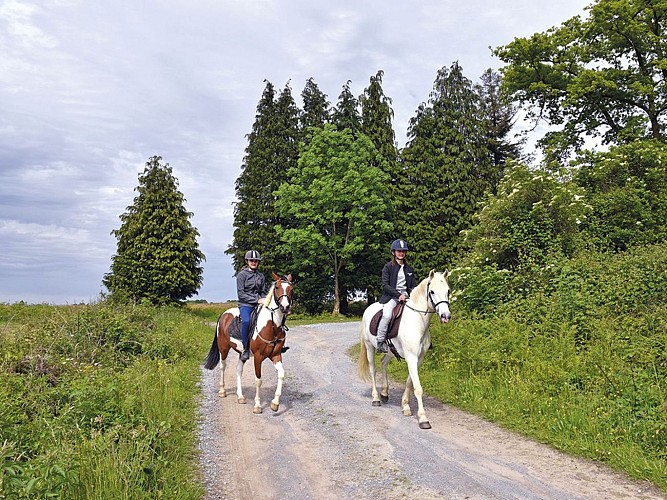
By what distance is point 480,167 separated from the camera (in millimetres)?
40656

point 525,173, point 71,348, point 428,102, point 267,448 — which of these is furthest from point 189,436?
point 428,102

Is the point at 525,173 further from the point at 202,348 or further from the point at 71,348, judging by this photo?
the point at 71,348

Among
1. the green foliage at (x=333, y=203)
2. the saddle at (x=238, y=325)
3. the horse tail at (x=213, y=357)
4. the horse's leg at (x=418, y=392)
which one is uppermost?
the green foliage at (x=333, y=203)

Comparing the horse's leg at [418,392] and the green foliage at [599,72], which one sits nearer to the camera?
the horse's leg at [418,392]

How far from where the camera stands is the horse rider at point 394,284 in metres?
10.2

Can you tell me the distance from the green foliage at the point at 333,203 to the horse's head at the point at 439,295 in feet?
85.3

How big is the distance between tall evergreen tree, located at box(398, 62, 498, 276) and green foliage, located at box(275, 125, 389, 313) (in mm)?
3283

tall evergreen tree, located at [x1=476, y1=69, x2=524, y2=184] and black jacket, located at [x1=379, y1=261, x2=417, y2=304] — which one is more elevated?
tall evergreen tree, located at [x1=476, y1=69, x2=524, y2=184]

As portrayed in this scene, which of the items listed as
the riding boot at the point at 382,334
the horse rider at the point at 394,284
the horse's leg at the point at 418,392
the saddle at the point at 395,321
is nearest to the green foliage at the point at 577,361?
the horse's leg at the point at 418,392

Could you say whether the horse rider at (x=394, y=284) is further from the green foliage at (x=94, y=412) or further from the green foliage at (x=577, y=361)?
the green foliage at (x=94, y=412)

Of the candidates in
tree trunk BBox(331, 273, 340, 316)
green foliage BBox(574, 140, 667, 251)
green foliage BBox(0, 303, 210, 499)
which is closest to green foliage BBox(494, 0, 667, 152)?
green foliage BBox(574, 140, 667, 251)

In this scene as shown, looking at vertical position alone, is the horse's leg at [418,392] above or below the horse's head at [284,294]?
below

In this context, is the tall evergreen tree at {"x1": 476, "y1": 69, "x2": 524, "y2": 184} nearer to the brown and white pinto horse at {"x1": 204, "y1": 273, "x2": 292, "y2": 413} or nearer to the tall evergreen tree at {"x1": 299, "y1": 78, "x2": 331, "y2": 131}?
the tall evergreen tree at {"x1": 299, "y1": 78, "x2": 331, "y2": 131}

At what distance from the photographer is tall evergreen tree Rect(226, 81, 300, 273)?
129ft
